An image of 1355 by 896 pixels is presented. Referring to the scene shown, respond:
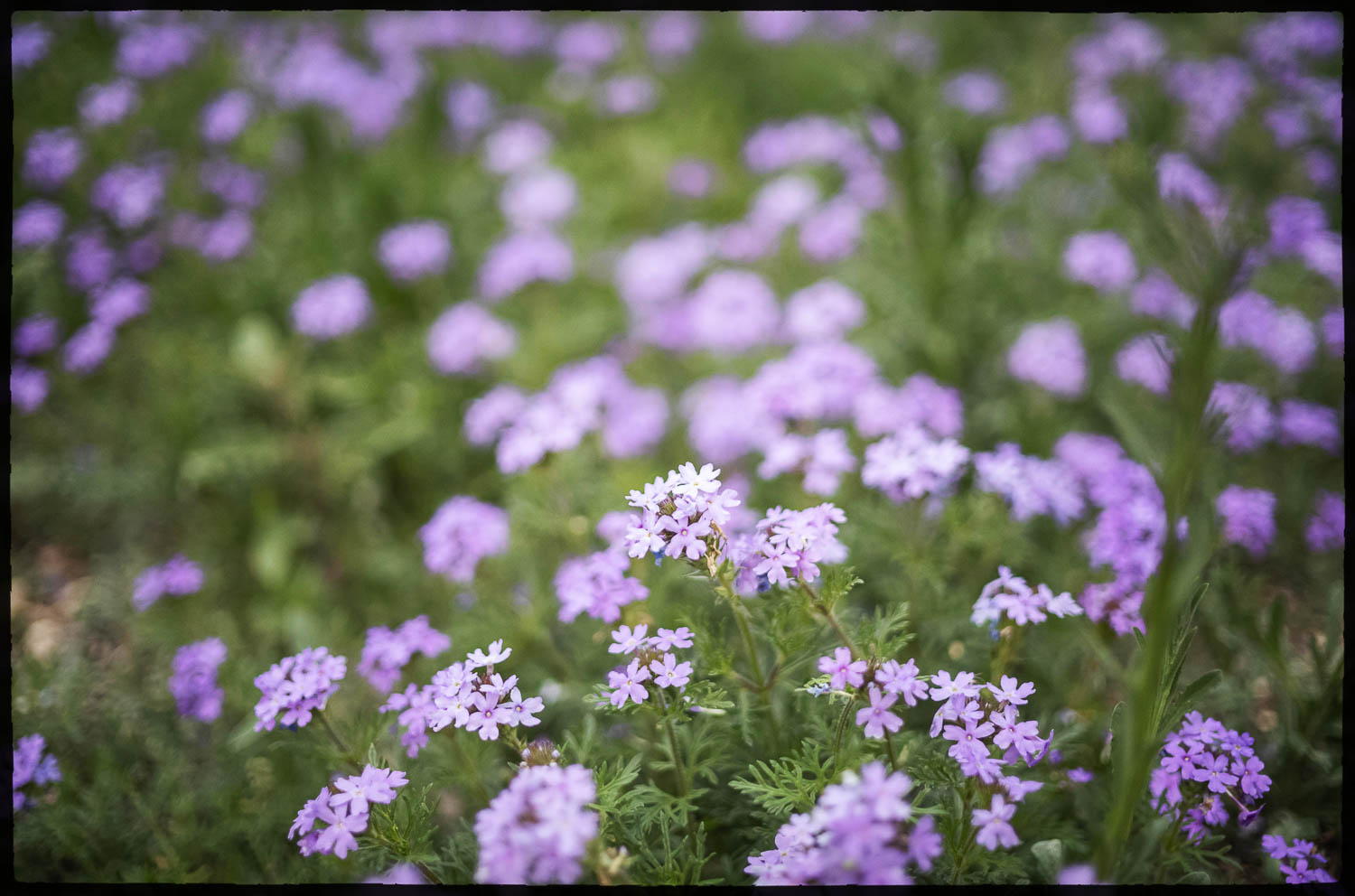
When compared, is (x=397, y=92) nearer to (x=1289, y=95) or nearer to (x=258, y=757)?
(x=258, y=757)

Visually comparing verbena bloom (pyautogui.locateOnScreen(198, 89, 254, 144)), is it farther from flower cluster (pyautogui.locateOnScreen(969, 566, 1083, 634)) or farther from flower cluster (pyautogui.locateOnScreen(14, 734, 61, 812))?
flower cluster (pyautogui.locateOnScreen(969, 566, 1083, 634))

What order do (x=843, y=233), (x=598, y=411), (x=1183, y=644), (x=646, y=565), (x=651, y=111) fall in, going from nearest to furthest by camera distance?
1. (x=1183, y=644)
2. (x=646, y=565)
3. (x=598, y=411)
4. (x=843, y=233)
5. (x=651, y=111)

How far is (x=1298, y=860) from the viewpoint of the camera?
1.74m

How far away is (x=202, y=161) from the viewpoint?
474cm

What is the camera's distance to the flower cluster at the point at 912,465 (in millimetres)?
2156

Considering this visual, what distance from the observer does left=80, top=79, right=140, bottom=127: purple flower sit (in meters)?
4.07

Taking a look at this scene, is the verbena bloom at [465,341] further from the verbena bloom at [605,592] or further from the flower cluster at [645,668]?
the flower cluster at [645,668]

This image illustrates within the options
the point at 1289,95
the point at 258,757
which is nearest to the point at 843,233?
the point at 1289,95

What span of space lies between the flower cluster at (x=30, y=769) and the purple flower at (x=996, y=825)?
229 cm

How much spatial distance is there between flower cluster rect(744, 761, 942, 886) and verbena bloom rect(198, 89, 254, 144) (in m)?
4.37

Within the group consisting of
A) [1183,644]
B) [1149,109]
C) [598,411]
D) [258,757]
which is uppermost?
[1149,109]

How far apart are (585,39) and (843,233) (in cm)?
291

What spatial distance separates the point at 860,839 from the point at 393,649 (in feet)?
4.31

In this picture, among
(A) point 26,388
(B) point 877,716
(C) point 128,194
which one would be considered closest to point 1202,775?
(B) point 877,716
